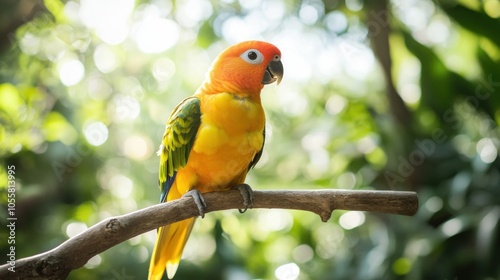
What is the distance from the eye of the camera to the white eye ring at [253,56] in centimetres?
176

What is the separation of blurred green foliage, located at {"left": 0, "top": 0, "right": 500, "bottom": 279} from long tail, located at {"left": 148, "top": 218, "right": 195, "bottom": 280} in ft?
3.36

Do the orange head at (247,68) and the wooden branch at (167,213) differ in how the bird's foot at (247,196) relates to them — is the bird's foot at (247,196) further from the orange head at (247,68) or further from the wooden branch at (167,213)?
the orange head at (247,68)

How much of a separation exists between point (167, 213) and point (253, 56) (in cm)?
63

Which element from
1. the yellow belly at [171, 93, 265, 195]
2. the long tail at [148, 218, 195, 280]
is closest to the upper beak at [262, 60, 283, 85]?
the yellow belly at [171, 93, 265, 195]

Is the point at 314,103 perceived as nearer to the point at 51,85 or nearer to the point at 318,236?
the point at 318,236

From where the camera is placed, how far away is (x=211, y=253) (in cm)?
308

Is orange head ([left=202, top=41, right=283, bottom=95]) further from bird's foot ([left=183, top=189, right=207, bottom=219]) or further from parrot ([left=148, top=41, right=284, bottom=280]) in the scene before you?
bird's foot ([left=183, top=189, right=207, bottom=219])

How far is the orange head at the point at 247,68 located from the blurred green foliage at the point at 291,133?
100 centimetres

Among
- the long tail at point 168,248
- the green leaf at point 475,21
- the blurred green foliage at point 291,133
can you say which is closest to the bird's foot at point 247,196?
the long tail at point 168,248

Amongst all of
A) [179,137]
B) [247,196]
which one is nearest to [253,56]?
[179,137]

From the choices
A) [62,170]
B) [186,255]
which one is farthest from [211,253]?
[62,170]

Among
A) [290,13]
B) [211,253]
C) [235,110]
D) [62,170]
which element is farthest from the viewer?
[290,13]

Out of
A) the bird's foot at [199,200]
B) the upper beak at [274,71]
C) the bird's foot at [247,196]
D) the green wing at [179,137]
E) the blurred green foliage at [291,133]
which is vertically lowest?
the blurred green foliage at [291,133]

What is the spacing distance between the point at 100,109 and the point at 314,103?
1499 mm
